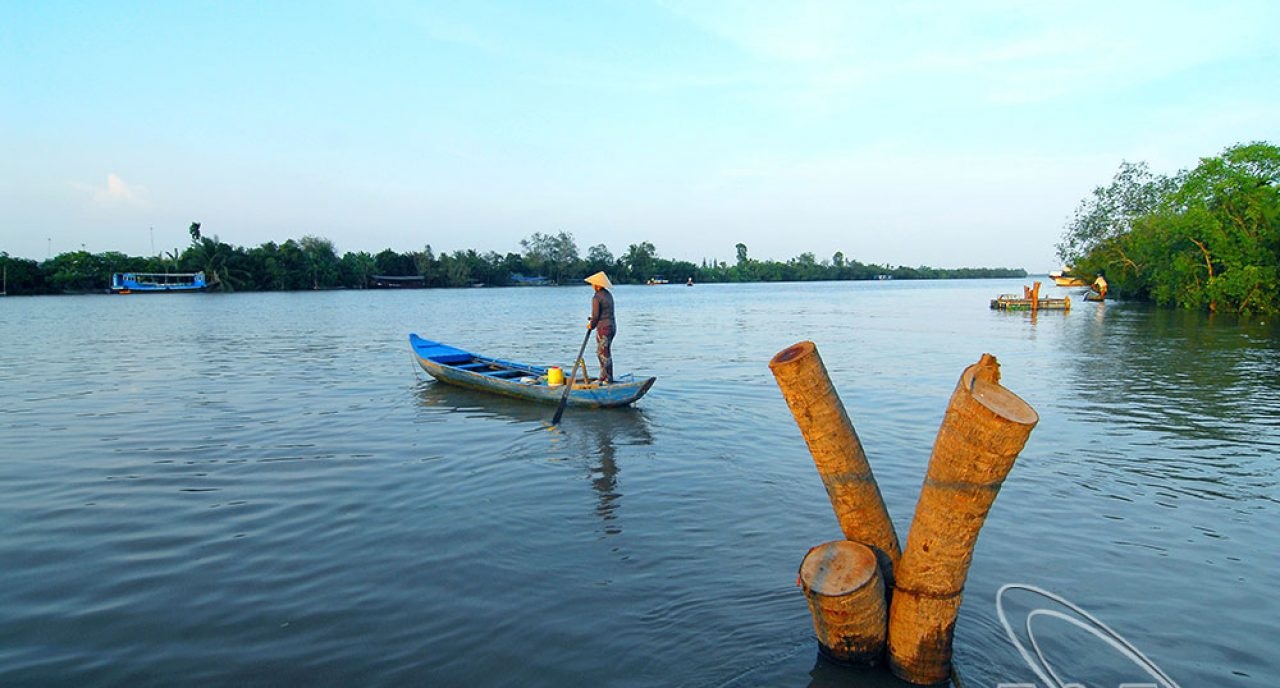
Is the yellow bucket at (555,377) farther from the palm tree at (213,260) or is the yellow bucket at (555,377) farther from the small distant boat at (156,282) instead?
the palm tree at (213,260)

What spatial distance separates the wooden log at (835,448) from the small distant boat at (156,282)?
107436 millimetres

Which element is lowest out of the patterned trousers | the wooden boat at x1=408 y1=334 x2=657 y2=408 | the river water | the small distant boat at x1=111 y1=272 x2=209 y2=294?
the river water

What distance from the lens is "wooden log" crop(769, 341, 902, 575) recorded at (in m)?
3.79

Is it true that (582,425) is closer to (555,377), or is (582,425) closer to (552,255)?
(555,377)

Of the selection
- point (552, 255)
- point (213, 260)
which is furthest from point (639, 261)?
point (213, 260)

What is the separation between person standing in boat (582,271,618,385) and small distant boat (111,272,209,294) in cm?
9904

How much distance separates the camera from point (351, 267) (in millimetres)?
122812

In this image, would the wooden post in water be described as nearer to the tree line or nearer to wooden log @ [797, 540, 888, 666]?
wooden log @ [797, 540, 888, 666]

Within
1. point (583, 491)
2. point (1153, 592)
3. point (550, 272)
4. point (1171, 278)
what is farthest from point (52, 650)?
point (550, 272)

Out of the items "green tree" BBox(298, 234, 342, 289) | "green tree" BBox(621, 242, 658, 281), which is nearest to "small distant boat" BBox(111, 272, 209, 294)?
"green tree" BBox(298, 234, 342, 289)

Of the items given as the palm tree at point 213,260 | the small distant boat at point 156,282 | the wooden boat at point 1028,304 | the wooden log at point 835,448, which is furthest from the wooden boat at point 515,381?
the palm tree at point 213,260

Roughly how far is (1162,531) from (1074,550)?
1188 millimetres

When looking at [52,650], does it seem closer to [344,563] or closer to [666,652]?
[344,563]

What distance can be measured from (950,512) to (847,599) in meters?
0.70
